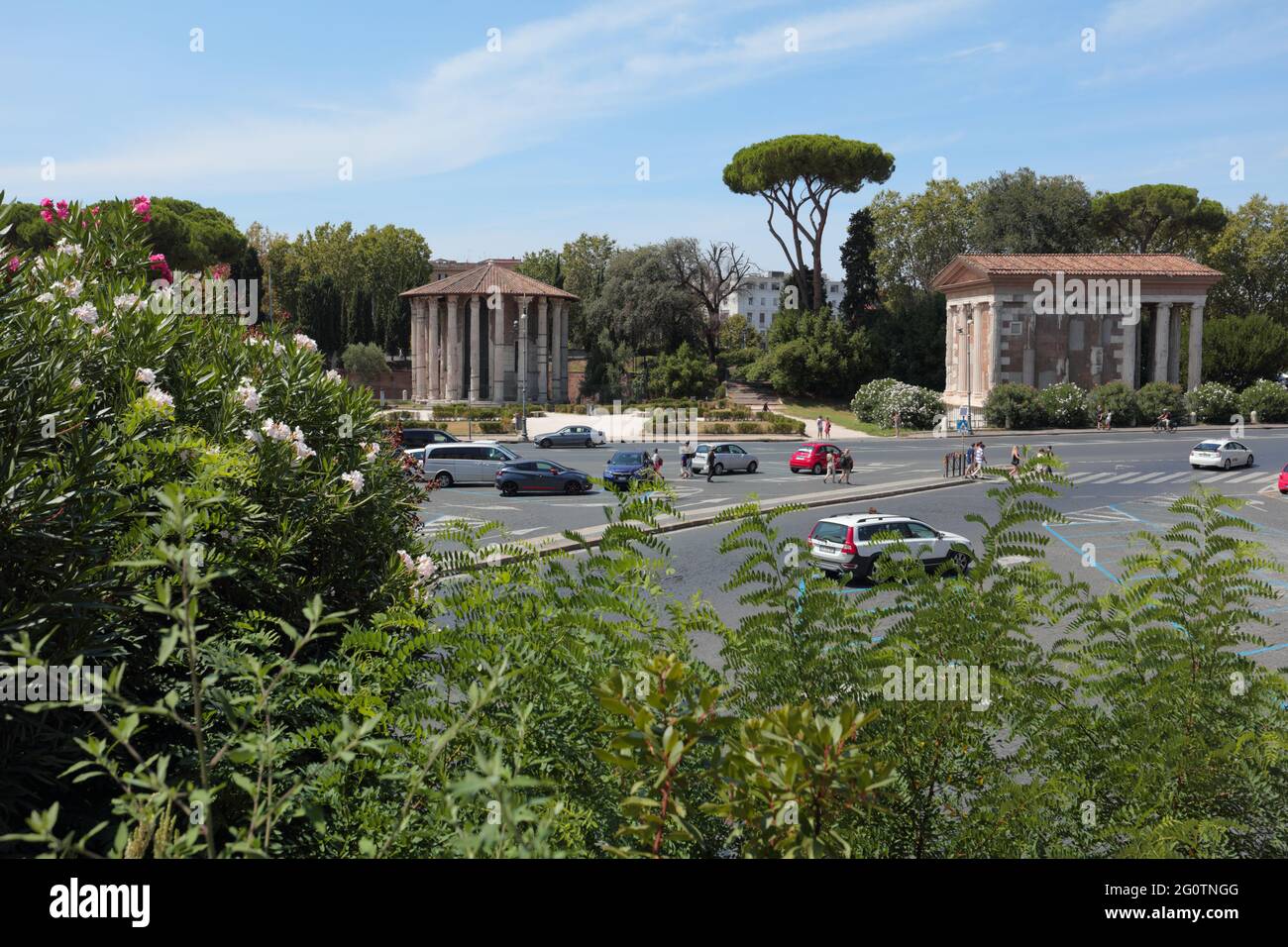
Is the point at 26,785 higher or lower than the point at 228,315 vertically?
lower

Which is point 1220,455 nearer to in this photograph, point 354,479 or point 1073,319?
point 1073,319

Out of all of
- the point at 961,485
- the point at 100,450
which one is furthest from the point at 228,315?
the point at 961,485

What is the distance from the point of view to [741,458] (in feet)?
151

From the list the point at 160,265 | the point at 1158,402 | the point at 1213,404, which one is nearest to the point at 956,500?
the point at 160,265

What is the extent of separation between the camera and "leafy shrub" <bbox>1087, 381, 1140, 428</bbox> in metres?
71.1

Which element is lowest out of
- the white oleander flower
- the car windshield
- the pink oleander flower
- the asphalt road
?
the asphalt road

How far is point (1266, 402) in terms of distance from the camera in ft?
241

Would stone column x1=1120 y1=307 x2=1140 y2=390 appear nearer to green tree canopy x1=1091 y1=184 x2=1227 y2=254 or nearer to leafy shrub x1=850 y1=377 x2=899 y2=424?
leafy shrub x1=850 y1=377 x2=899 y2=424

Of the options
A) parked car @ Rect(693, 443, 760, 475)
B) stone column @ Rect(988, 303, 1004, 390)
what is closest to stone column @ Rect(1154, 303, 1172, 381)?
stone column @ Rect(988, 303, 1004, 390)

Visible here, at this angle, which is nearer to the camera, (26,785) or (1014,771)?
(26,785)

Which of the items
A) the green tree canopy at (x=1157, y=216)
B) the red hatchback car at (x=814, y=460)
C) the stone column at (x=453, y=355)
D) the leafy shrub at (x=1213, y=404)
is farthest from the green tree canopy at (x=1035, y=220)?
the red hatchback car at (x=814, y=460)

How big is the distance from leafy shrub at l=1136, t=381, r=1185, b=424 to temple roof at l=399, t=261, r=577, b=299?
4081cm
